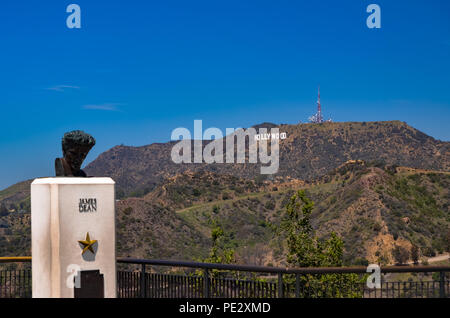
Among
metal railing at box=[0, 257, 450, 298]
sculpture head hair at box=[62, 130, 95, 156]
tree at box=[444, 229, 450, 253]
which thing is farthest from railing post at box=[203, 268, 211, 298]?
tree at box=[444, 229, 450, 253]

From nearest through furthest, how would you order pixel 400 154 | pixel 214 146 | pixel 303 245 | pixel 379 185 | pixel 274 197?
1. pixel 303 245
2. pixel 379 185
3. pixel 274 197
4. pixel 400 154
5. pixel 214 146

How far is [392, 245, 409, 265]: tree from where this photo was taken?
5784cm

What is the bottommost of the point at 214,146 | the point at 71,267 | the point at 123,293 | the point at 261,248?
the point at 261,248

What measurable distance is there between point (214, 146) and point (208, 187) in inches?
2150

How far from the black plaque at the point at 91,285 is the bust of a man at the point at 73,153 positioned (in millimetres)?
1580

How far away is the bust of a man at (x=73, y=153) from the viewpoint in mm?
9422

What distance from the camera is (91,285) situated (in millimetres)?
8961

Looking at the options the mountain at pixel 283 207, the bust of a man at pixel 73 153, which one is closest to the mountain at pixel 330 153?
the mountain at pixel 283 207

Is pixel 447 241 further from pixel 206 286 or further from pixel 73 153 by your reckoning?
pixel 73 153

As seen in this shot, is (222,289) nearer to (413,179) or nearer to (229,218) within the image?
(229,218)

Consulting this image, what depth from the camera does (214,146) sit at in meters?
145

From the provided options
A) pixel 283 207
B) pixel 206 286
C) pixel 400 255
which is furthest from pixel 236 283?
pixel 283 207

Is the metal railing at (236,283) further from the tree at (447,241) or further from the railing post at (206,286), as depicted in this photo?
the tree at (447,241)
